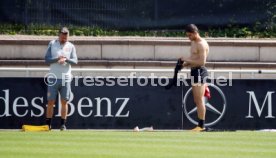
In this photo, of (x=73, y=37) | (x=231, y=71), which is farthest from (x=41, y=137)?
(x=73, y=37)

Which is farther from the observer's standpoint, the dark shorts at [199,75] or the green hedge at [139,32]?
the green hedge at [139,32]

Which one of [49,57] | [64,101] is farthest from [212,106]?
[49,57]

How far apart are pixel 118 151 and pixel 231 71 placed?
20.7 ft

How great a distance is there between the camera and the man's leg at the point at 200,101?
55.1 feet

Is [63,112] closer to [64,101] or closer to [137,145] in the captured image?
[64,101]

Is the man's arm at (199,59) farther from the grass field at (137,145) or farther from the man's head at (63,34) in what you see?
the man's head at (63,34)

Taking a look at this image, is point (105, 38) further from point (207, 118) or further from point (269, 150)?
point (269, 150)

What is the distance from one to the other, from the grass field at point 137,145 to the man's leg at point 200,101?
0.93 meters

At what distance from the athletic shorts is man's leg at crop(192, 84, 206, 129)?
7.04 ft

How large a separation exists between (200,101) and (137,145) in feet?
12.0

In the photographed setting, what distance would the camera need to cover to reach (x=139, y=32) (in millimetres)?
21016

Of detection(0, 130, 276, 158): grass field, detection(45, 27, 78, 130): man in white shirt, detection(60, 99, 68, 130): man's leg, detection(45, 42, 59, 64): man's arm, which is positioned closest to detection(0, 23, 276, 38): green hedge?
detection(45, 27, 78, 130): man in white shirt

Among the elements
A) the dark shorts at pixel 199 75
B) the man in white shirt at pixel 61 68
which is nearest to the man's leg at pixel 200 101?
the dark shorts at pixel 199 75

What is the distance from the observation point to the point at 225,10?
68.8 feet
